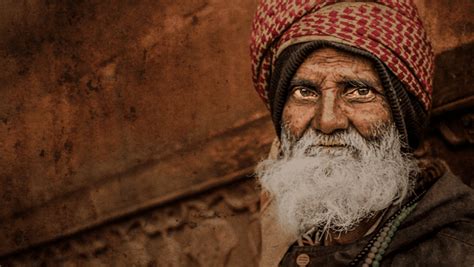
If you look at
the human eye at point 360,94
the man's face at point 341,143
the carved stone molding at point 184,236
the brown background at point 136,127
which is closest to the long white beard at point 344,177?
the man's face at point 341,143

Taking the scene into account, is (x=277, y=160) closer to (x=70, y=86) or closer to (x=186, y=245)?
(x=186, y=245)

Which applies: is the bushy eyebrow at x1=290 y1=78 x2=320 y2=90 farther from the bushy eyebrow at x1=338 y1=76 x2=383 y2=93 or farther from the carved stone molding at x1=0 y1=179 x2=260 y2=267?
the carved stone molding at x1=0 y1=179 x2=260 y2=267

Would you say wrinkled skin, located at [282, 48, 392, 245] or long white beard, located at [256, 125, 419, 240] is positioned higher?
wrinkled skin, located at [282, 48, 392, 245]

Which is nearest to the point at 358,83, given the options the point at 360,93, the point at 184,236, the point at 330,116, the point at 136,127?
the point at 360,93

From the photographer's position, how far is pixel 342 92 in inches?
104

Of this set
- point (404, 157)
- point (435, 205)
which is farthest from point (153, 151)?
point (435, 205)

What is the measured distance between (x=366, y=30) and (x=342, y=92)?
8.8 inches

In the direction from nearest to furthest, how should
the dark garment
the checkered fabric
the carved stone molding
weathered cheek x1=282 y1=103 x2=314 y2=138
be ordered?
the dark garment
the checkered fabric
weathered cheek x1=282 y1=103 x2=314 y2=138
the carved stone molding

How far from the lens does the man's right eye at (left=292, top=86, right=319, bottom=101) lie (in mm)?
2680

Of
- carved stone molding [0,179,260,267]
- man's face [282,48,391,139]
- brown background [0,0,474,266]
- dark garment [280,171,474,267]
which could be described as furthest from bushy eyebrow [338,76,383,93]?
carved stone molding [0,179,260,267]

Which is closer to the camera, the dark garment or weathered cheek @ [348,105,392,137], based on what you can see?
the dark garment

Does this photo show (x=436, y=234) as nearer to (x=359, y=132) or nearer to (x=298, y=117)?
(x=359, y=132)

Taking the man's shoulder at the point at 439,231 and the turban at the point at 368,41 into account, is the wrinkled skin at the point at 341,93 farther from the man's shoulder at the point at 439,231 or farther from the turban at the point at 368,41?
the man's shoulder at the point at 439,231

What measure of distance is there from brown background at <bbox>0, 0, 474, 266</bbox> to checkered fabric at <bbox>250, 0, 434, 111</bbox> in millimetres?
932
